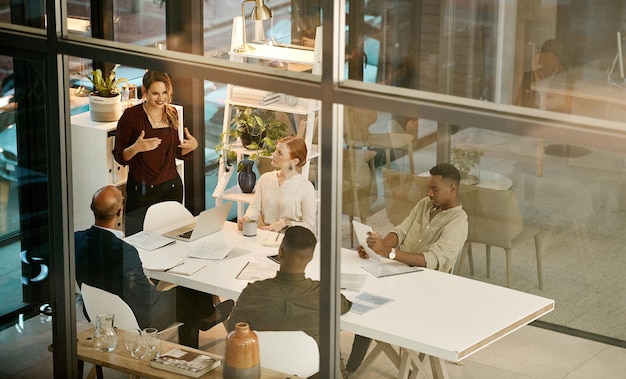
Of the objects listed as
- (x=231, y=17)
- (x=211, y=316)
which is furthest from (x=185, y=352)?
(x=231, y=17)

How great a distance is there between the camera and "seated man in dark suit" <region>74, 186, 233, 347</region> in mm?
4293

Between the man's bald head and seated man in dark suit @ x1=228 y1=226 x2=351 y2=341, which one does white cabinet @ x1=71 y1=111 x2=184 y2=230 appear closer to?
the man's bald head

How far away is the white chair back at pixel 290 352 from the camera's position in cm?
395

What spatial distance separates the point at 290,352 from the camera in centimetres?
403

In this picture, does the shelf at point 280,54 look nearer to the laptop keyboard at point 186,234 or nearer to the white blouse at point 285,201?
the white blouse at point 285,201

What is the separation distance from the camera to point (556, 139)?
325cm

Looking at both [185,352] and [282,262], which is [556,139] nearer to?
[282,262]

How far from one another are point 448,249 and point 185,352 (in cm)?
136

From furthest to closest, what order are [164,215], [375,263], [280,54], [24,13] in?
1. [24,13]
2. [164,215]
3. [280,54]
4. [375,263]

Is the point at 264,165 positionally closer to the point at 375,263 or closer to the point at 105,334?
the point at 375,263

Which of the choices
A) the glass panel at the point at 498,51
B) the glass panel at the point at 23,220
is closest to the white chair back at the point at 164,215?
the glass panel at the point at 23,220

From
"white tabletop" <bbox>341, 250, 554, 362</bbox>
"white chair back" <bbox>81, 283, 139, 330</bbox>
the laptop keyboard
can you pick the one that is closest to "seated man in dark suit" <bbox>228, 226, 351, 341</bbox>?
"white tabletop" <bbox>341, 250, 554, 362</bbox>

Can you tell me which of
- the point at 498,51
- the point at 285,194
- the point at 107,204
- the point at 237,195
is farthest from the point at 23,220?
the point at 498,51

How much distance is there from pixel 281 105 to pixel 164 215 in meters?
0.85
